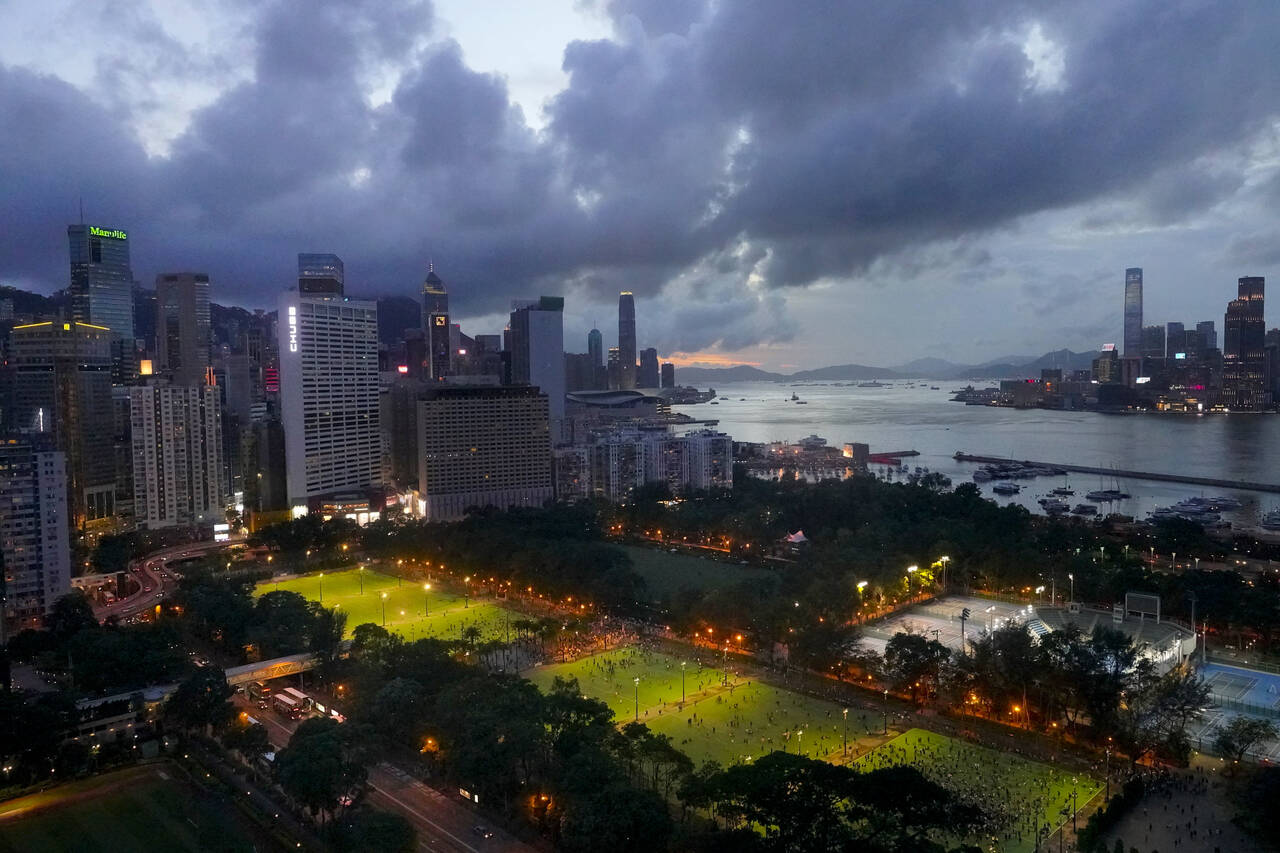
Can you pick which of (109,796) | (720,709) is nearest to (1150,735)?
(720,709)

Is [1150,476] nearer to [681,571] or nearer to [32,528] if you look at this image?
[681,571]

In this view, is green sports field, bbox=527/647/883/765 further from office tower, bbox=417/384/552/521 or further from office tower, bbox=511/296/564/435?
office tower, bbox=511/296/564/435

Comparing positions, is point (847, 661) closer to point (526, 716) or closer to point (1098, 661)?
point (1098, 661)

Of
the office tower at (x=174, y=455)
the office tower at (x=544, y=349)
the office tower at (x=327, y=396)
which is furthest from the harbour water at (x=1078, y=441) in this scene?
the office tower at (x=174, y=455)

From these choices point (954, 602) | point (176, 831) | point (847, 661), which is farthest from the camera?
point (954, 602)

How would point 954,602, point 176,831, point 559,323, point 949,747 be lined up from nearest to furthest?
point 176,831 < point 949,747 < point 954,602 < point 559,323
